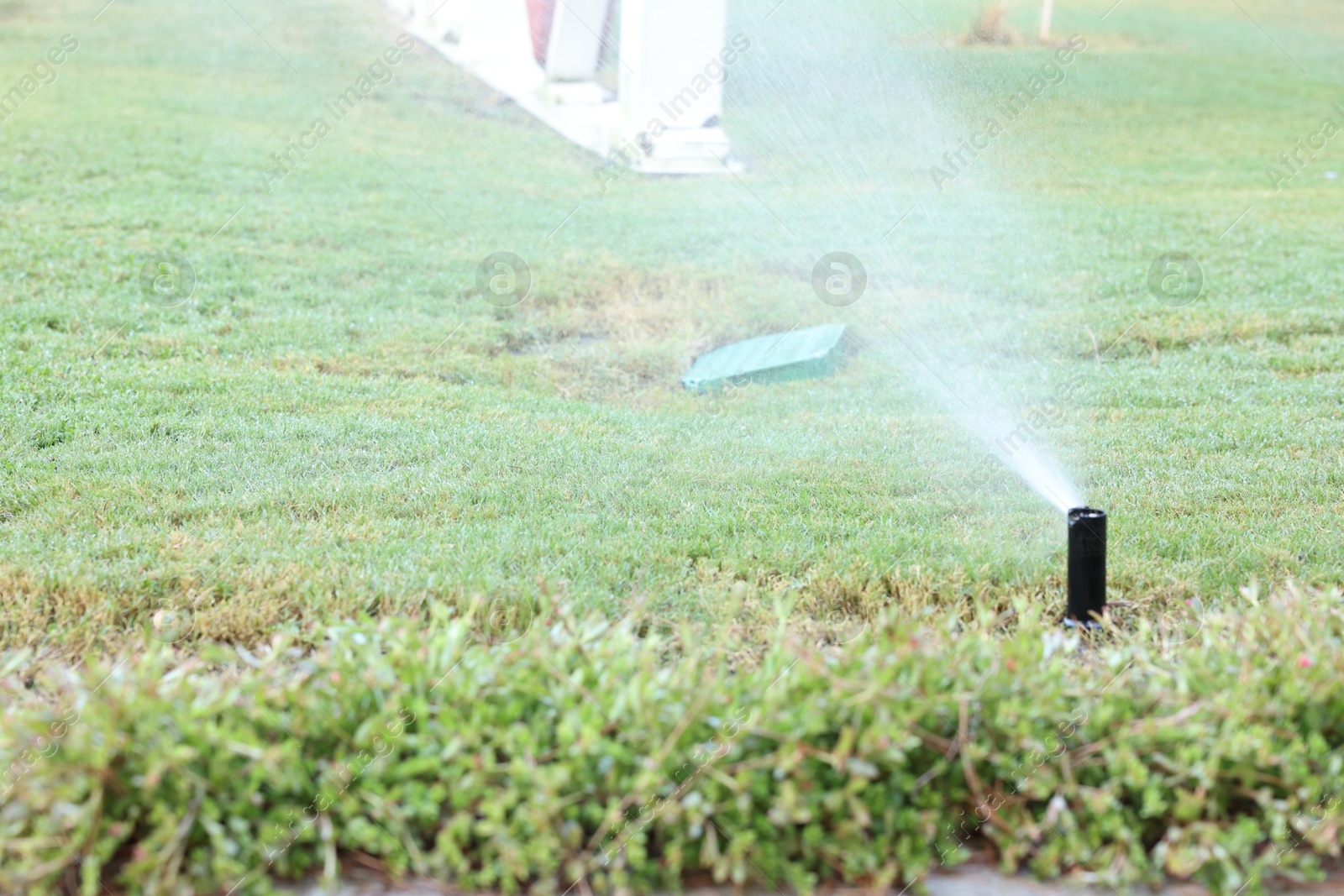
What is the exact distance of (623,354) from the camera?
630 centimetres

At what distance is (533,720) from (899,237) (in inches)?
268

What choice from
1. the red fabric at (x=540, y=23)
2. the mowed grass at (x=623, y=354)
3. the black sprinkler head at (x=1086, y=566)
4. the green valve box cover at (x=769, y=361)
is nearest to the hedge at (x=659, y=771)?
the black sprinkler head at (x=1086, y=566)

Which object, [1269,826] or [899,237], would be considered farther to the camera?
[899,237]

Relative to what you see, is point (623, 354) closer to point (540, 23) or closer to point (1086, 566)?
point (1086, 566)

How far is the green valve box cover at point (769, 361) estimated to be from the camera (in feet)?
19.7

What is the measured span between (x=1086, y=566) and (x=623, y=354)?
134 inches

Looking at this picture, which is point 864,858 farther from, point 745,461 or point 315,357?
point 315,357

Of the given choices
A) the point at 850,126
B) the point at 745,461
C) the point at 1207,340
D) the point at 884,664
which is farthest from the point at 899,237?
the point at 884,664

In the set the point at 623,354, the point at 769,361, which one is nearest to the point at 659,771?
the point at 769,361

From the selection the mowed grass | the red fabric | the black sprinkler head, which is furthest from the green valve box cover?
the red fabric

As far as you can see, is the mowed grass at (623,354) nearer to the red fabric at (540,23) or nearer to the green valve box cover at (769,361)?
the green valve box cover at (769,361)

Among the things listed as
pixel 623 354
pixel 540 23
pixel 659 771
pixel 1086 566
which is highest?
pixel 540 23

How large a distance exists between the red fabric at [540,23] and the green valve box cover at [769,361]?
683 cm

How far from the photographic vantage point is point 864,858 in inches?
88.6
